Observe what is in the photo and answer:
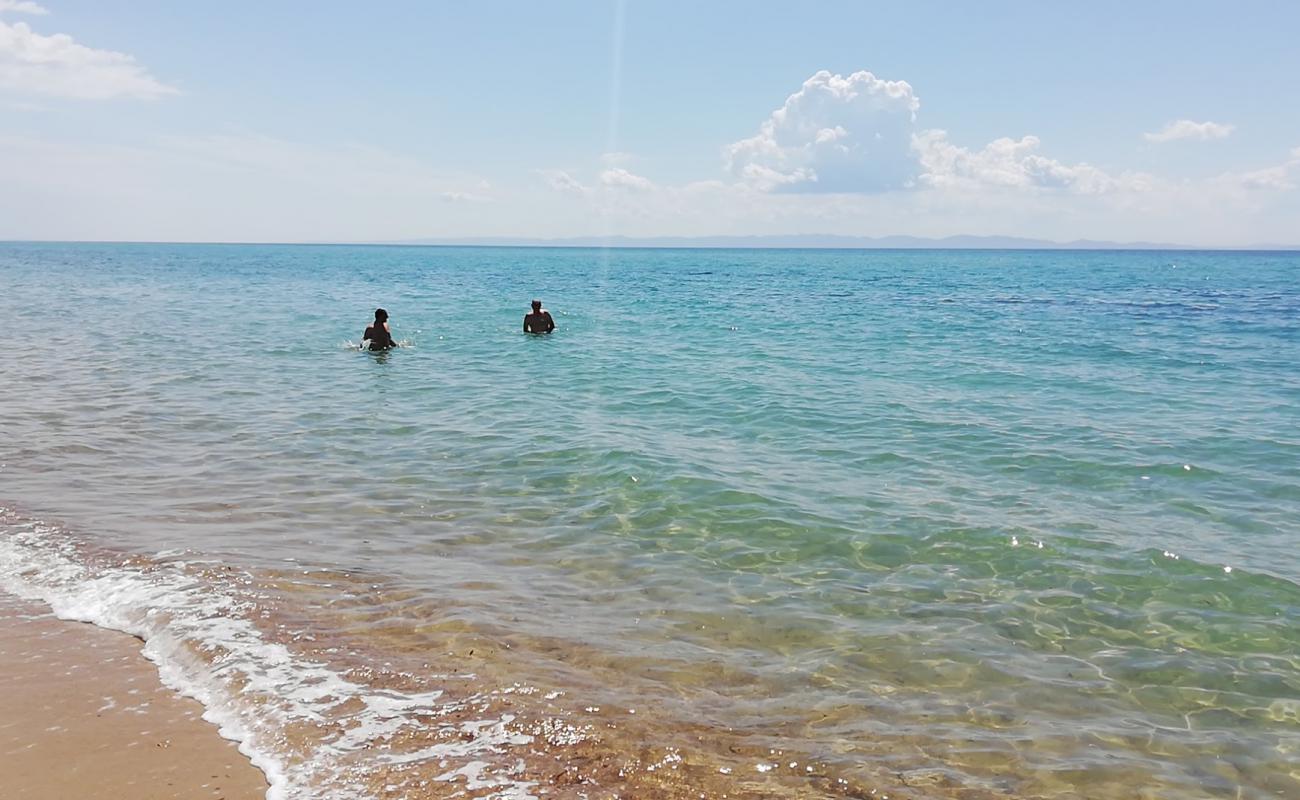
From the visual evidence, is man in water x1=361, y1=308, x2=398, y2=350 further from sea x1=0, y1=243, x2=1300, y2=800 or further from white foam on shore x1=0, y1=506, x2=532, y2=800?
white foam on shore x1=0, y1=506, x2=532, y2=800

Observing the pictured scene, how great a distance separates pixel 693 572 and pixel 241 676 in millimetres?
4205

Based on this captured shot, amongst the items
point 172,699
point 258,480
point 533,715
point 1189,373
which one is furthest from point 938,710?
point 1189,373

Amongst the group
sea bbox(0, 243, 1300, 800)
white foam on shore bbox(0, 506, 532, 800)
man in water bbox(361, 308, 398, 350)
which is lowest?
white foam on shore bbox(0, 506, 532, 800)

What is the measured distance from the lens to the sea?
5238mm

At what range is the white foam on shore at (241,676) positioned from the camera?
16.0ft

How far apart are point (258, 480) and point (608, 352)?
50.7 ft

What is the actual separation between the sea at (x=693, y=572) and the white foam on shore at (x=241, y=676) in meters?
0.03

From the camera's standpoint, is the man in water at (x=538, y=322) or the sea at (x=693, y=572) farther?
the man in water at (x=538, y=322)

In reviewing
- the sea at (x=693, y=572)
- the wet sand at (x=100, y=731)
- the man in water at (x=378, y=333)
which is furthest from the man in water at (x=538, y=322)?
the wet sand at (x=100, y=731)

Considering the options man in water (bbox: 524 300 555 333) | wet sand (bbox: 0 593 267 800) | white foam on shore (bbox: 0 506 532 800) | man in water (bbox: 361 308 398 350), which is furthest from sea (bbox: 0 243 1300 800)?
man in water (bbox: 524 300 555 333)

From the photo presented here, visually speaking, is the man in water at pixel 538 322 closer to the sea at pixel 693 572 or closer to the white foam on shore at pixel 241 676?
the sea at pixel 693 572

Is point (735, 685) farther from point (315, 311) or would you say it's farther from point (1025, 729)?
point (315, 311)

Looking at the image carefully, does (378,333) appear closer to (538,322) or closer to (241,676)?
(538,322)

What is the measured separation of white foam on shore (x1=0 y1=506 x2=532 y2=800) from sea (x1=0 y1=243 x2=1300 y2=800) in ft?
→ 0.09
